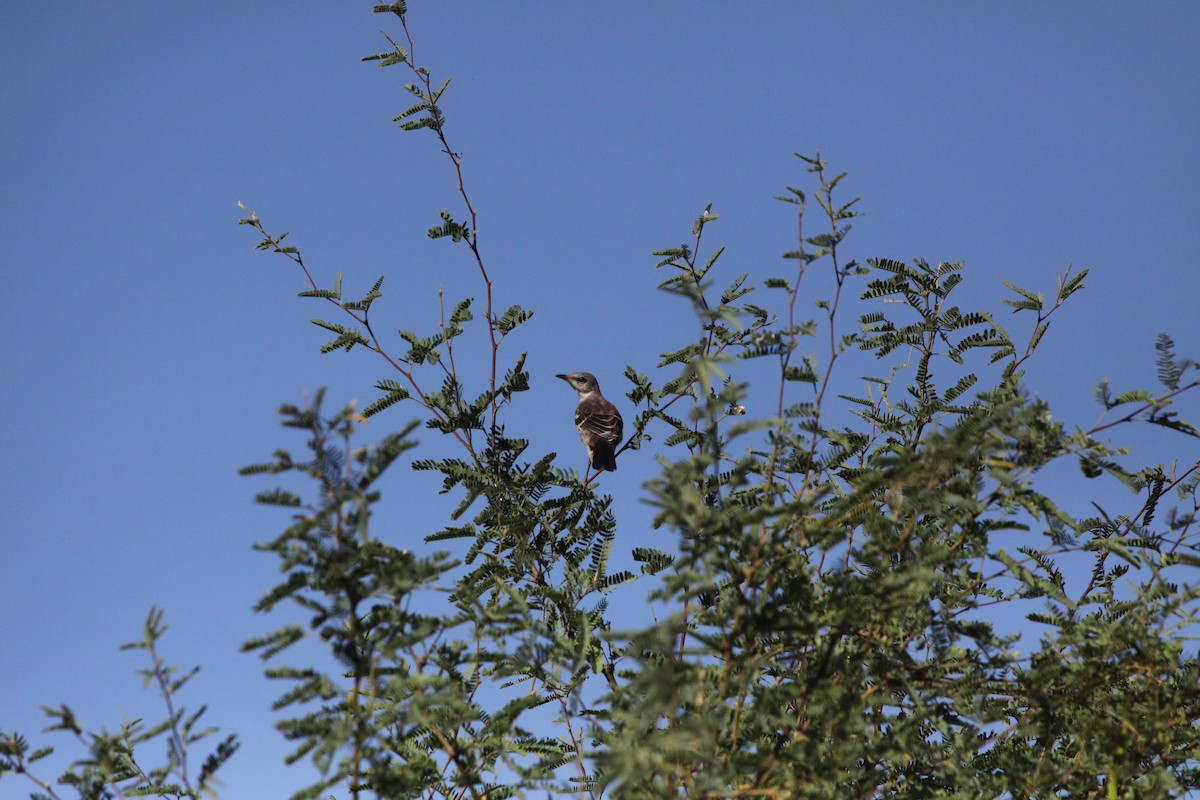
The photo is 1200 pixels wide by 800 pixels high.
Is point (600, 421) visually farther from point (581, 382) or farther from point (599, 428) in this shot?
point (581, 382)

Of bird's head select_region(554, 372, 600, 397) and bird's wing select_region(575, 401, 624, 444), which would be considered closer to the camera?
bird's wing select_region(575, 401, 624, 444)

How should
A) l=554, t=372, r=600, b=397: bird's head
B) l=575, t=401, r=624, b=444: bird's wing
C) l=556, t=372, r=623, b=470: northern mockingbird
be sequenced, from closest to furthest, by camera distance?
l=556, t=372, r=623, b=470: northern mockingbird → l=575, t=401, r=624, b=444: bird's wing → l=554, t=372, r=600, b=397: bird's head

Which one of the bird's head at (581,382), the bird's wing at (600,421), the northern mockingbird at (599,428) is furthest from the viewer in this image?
the bird's head at (581,382)

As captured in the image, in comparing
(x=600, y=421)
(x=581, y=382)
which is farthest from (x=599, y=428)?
(x=581, y=382)

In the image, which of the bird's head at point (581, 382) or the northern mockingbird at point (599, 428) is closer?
the northern mockingbird at point (599, 428)

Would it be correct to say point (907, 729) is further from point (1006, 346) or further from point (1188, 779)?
point (1006, 346)

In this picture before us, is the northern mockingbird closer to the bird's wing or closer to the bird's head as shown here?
the bird's wing

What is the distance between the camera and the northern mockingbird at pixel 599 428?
25.8 ft

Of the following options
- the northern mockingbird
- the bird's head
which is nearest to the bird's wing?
the northern mockingbird

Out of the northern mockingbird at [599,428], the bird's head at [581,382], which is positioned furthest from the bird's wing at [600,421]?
the bird's head at [581,382]

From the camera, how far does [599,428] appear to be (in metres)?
8.84

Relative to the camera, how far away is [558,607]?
5.14m

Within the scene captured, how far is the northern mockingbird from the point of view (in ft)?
25.8

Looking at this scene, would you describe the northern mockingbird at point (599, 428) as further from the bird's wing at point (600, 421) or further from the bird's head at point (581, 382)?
the bird's head at point (581, 382)
